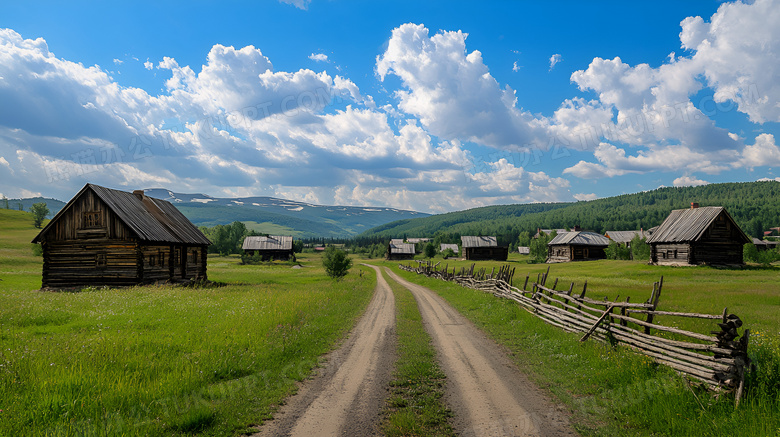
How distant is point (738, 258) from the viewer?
44.3m

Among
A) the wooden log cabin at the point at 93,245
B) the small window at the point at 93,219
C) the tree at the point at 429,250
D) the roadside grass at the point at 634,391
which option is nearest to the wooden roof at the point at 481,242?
the tree at the point at 429,250

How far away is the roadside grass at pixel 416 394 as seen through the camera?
626 cm

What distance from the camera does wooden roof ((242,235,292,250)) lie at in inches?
3331

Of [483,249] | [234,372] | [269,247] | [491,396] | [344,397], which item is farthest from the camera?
[483,249]

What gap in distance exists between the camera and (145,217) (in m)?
31.0

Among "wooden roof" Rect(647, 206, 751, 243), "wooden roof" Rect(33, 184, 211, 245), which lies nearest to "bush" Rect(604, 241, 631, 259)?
"wooden roof" Rect(647, 206, 751, 243)

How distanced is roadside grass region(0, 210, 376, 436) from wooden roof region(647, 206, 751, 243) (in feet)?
150

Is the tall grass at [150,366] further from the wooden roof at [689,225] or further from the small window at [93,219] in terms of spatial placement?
the wooden roof at [689,225]

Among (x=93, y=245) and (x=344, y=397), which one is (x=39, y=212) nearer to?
(x=93, y=245)

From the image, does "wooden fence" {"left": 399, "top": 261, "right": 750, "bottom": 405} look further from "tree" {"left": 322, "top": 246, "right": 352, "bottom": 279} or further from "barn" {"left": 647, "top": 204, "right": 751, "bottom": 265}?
"barn" {"left": 647, "top": 204, "right": 751, "bottom": 265}

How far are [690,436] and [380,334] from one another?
942 cm

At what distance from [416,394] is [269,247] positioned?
8244 centimetres

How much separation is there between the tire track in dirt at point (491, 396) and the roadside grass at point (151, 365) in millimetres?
3679

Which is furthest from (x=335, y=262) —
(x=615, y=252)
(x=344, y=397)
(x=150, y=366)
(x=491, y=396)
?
(x=615, y=252)
